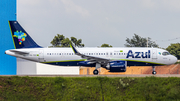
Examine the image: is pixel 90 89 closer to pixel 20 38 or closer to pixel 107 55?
pixel 107 55

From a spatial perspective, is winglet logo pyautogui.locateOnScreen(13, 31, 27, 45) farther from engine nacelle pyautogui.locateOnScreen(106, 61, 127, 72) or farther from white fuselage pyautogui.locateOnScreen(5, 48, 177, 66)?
engine nacelle pyautogui.locateOnScreen(106, 61, 127, 72)

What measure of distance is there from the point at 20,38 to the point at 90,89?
16.4 meters

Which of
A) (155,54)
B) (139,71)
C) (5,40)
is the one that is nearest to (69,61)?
(155,54)

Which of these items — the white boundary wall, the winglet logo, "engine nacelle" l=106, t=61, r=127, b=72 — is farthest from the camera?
the white boundary wall

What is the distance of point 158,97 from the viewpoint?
57.9ft

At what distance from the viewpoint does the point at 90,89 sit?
19.1m

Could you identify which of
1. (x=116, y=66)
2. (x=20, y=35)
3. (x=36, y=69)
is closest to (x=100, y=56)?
(x=116, y=66)

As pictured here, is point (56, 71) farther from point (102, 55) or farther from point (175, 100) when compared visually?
point (175, 100)

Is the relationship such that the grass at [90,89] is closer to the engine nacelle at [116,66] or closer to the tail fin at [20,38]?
the engine nacelle at [116,66]

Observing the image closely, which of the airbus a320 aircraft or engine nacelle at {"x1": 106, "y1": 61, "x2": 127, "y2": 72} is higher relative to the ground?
the airbus a320 aircraft

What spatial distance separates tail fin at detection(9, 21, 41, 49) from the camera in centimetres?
3067

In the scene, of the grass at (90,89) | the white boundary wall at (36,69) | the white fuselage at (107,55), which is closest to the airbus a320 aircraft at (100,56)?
the white fuselage at (107,55)

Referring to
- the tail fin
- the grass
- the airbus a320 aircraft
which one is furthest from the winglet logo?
the grass

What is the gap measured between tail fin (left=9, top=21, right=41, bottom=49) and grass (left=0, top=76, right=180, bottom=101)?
415 inches
